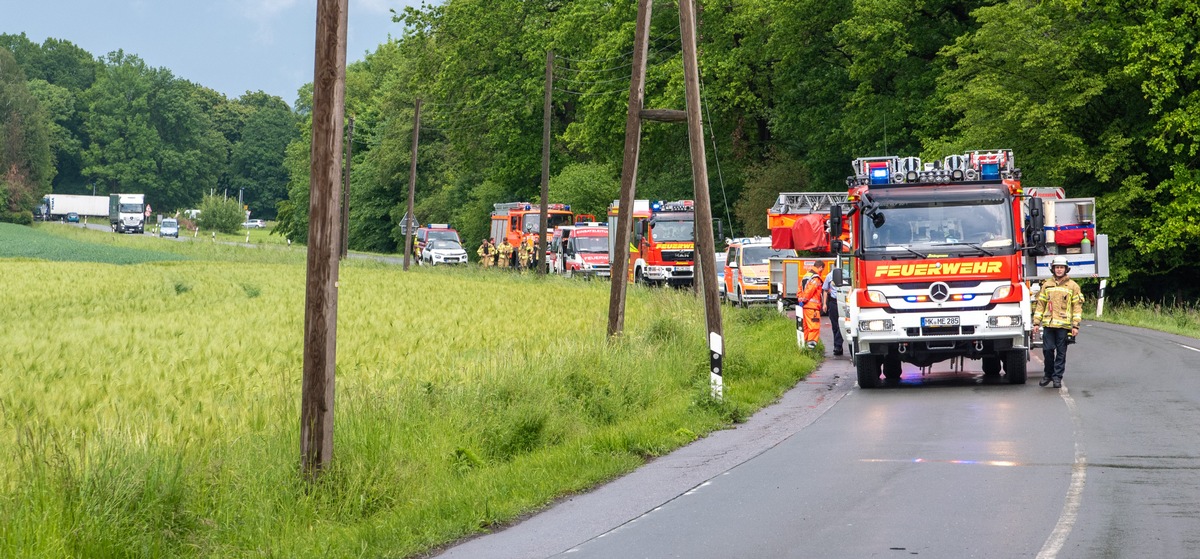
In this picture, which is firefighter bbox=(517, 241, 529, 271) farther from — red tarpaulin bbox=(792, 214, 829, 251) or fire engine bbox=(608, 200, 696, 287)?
red tarpaulin bbox=(792, 214, 829, 251)

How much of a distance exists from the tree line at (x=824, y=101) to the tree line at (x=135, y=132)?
8109 cm

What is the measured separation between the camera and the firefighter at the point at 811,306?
24.6 meters

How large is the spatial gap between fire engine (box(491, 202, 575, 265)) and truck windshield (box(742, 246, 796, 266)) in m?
24.1

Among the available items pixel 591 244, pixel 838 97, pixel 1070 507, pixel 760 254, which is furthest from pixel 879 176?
pixel 838 97

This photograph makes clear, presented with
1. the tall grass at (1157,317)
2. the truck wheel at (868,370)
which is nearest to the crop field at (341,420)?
the truck wheel at (868,370)

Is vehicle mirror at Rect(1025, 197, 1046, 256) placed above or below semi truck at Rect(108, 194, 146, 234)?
below

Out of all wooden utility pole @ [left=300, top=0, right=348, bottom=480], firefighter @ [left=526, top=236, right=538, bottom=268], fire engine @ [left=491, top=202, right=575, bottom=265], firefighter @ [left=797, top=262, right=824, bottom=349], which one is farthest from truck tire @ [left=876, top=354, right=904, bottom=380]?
firefighter @ [left=526, top=236, right=538, bottom=268]

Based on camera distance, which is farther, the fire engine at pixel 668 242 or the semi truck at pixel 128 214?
the semi truck at pixel 128 214

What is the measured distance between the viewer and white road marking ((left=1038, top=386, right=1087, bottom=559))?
8.73 m

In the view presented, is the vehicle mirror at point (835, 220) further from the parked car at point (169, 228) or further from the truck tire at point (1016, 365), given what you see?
the parked car at point (169, 228)

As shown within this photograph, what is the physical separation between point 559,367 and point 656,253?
3090cm

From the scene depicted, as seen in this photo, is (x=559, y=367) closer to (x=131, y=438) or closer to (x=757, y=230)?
(x=131, y=438)

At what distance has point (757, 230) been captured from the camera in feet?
194

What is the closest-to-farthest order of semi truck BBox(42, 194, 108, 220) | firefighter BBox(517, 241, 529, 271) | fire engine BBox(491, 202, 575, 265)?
firefighter BBox(517, 241, 529, 271) < fire engine BBox(491, 202, 575, 265) < semi truck BBox(42, 194, 108, 220)
